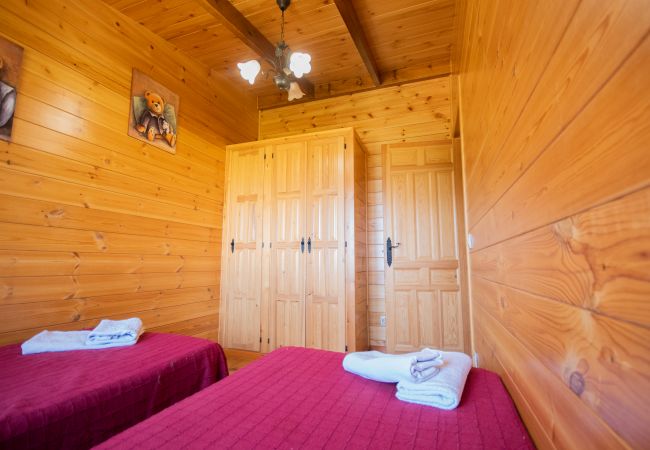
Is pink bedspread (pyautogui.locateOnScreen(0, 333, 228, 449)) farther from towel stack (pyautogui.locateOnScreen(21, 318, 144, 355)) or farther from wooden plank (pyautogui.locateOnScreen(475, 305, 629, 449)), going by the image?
wooden plank (pyautogui.locateOnScreen(475, 305, 629, 449))

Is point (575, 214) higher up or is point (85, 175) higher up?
point (85, 175)

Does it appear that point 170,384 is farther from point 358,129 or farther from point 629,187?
point 358,129

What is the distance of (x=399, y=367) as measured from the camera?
1067 mm

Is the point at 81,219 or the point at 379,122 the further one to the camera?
the point at 379,122

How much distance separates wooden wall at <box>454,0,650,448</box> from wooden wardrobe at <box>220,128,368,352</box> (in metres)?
1.86

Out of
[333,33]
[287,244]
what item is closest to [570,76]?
[287,244]

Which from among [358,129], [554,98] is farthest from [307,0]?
[554,98]

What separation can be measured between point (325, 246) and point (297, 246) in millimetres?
300

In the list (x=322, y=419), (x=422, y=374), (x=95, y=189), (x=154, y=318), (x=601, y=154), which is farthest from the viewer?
(x=154, y=318)

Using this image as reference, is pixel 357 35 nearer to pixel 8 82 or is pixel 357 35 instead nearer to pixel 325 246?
pixel 325 246

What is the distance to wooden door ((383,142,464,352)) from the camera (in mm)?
2934

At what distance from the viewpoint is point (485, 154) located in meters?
1.37

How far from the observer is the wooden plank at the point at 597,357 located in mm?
367

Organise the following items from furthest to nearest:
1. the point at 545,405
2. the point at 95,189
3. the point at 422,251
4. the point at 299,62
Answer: the point at 422,251, the point at 299,62, the point at 95,189, the point at 545,405
